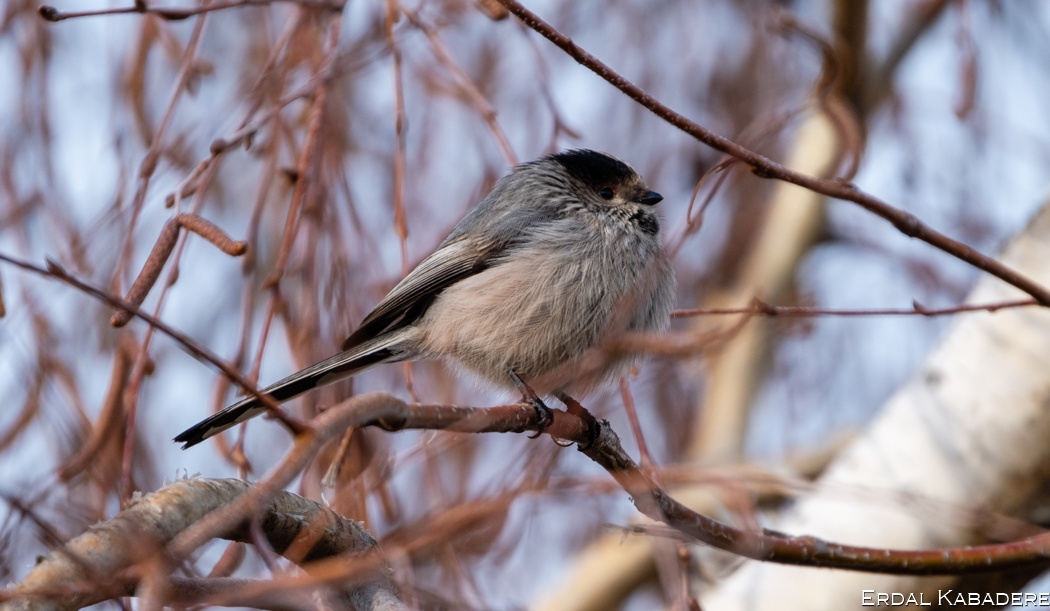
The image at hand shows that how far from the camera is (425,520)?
1.79m

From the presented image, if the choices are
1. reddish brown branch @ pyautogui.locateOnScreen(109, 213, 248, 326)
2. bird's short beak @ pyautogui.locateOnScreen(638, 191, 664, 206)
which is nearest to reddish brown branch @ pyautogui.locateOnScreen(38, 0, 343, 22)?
reddish brown branch @ pyautogui.locateOnScreen(109, 213, 248, 326)

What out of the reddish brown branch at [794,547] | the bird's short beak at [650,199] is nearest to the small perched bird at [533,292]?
the bird's short beak at [650,199]

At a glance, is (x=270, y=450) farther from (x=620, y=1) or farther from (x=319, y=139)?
(x=620, y=1)

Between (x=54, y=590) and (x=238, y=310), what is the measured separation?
380 cm

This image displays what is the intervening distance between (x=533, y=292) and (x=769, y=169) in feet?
4.10

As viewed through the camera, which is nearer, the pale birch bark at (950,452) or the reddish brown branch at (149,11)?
the reddish brown branch at (149,11)

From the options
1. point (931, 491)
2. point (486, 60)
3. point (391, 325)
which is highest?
point (486, 60)

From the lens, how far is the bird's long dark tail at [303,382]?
7.58 ft

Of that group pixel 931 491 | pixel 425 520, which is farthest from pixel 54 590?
pixel 931 491

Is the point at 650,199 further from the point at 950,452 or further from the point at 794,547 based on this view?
the point at 794,547

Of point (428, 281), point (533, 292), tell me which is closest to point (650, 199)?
point (533, 292)

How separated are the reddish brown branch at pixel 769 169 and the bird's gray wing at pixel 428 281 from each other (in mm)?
1417

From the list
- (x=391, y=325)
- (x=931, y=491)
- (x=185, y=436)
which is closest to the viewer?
(x=185, y=436)

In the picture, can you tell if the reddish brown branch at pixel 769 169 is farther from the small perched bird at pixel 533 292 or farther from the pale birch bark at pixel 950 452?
the pale birch bark at pixel 950 452
